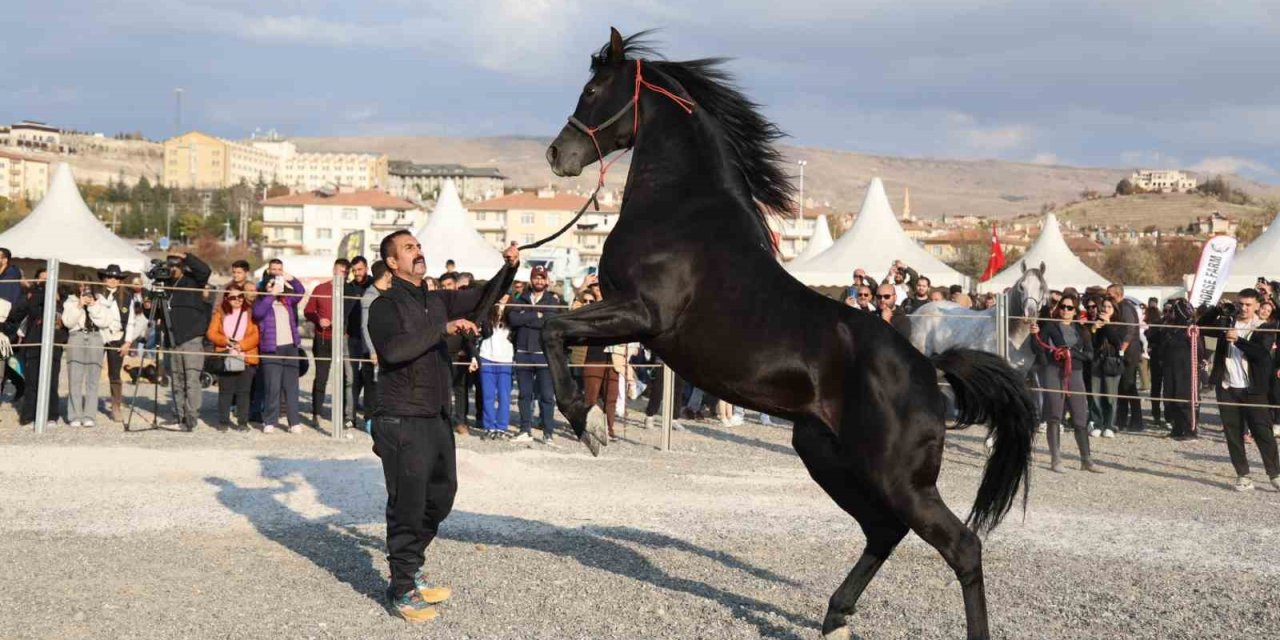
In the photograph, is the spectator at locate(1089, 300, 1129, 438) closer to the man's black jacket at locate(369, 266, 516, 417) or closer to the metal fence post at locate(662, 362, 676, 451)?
the metal fence post at locate(662, 362, 676, 451)

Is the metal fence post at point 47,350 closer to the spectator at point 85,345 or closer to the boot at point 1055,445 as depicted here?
the spectator at point 85,345

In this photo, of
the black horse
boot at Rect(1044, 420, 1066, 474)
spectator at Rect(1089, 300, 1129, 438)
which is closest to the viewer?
the black horse

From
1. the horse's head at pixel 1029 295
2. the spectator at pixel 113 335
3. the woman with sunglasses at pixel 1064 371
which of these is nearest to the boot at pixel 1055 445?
the woman with sunglasses at pixel 1064 371

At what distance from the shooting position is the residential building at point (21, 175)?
174375mm

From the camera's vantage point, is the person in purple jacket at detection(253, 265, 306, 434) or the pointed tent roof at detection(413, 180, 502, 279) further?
the pointed tent roof at detection(413, 180, 502, 279)

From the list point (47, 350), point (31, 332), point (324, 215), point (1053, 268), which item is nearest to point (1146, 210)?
point (324, 215)

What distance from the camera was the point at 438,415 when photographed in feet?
20.5

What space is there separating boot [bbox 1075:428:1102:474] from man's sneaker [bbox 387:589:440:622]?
8589 mm

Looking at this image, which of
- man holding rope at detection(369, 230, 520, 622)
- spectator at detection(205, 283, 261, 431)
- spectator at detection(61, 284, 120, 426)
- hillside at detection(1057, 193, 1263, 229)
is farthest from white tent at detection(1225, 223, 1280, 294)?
hillside at detection(1057, 193, 1263, 229)

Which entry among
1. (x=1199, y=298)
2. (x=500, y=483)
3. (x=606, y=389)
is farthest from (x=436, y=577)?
(x=1199, y=298)

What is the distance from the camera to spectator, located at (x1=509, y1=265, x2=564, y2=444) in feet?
44.8

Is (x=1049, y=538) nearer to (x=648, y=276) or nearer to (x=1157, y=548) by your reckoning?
(x=1157, y=548)

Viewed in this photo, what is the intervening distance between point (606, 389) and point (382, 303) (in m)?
8.32

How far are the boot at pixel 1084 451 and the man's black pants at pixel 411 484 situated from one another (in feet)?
27.6
